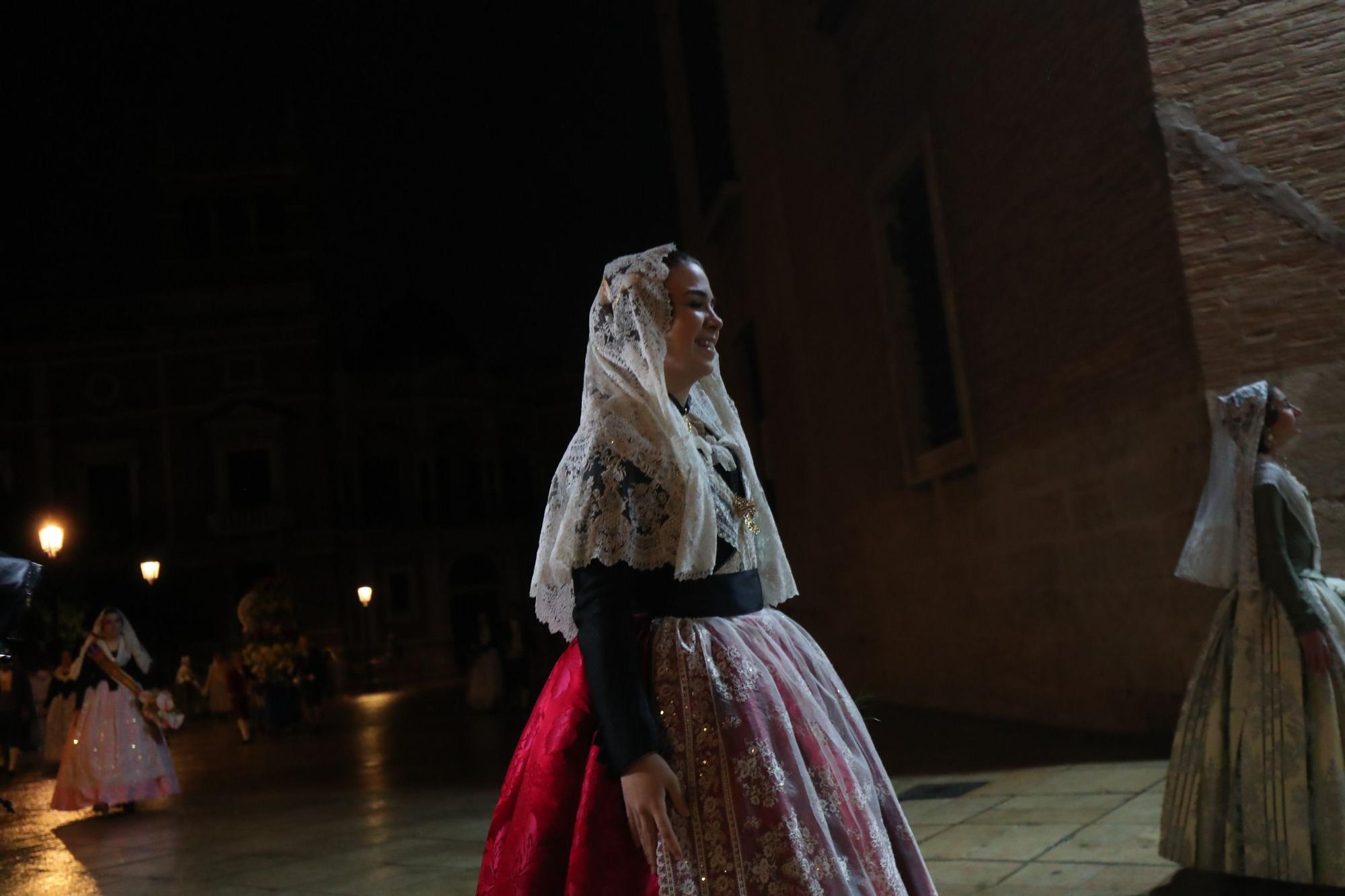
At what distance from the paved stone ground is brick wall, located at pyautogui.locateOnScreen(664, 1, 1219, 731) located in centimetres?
74

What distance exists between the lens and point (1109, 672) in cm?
842

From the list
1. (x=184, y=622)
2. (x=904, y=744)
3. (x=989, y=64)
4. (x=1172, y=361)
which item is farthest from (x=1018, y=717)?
(x=184, y=622)

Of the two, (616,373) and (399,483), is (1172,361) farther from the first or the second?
(399,483)

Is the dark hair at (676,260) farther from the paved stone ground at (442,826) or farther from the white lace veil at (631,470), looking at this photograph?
the paved stone ground at (442,826)

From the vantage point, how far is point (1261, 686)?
4562 millimetres

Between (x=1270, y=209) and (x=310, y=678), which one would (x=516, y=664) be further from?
(x=1270, y=209)

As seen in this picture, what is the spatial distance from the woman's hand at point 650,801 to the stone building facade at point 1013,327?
5701mm

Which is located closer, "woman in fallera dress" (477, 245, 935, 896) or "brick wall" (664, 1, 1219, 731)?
"woman in fallera dress" (477, 245, 935, 896)

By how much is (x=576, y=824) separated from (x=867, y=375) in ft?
34.1

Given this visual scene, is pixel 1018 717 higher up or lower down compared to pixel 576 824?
lower down

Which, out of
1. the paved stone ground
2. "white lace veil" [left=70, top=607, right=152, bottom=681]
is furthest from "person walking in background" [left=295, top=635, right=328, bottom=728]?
"white lace veil" [left=70, top=607, right=152, bottom=681]

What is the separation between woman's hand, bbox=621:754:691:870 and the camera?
2.22 metres

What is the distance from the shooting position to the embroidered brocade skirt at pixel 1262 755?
172 inches

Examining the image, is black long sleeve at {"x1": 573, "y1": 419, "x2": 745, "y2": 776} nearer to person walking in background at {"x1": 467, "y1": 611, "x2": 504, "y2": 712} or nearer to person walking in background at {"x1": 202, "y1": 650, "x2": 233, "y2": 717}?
person walking in background at {"x1": 467, "y1": 611, "x2": 504, "y2": 712}
